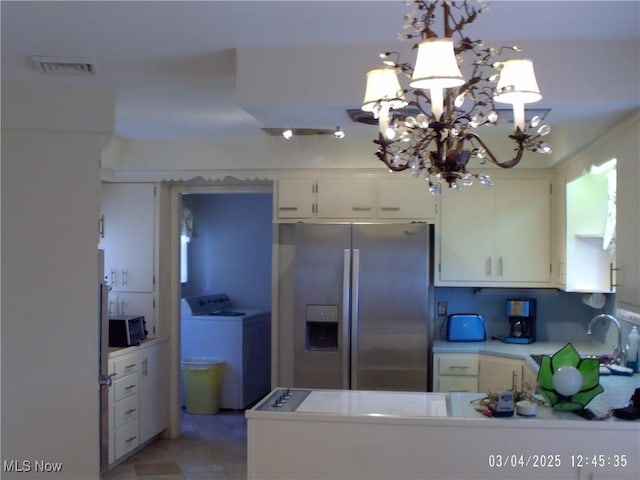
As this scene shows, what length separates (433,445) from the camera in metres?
2.74

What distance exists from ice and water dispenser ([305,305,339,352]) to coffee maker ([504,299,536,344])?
132 centimetres

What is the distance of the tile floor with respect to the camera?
4.68 metres

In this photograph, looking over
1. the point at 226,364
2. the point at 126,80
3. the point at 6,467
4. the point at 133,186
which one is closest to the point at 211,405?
the point at 226,364

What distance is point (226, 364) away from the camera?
6387 millimetres

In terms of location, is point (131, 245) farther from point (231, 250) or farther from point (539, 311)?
point (539, 311)

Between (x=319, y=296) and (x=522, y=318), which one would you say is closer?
(x=319, y=296)

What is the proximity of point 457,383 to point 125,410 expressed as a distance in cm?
234

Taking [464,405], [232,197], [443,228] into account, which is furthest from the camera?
[232,197]

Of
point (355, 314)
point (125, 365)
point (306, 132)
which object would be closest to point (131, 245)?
point (125, 365)

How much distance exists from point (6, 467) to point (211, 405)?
108 inches

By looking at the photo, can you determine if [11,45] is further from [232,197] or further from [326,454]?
[232,197]

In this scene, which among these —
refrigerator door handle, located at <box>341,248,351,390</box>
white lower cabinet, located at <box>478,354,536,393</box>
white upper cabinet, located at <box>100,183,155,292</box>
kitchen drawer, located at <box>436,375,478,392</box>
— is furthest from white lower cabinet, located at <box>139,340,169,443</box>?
white lower cabinet, located at <box>478,354,536,393</box>

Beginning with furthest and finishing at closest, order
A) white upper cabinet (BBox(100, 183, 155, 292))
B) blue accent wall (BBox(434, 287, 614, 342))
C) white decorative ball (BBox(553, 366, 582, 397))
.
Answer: white upper cabinet (BBox(100, 183, 155, 292)) → blue accent wall (BBox(434, 287, 614, 342)) → white decorative ball (BBox(553, 366, 582, 397))

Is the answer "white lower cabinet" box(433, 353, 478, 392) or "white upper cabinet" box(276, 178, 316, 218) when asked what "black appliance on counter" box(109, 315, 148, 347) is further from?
"white lower cabinet" box(433, 353, 478, 392)
